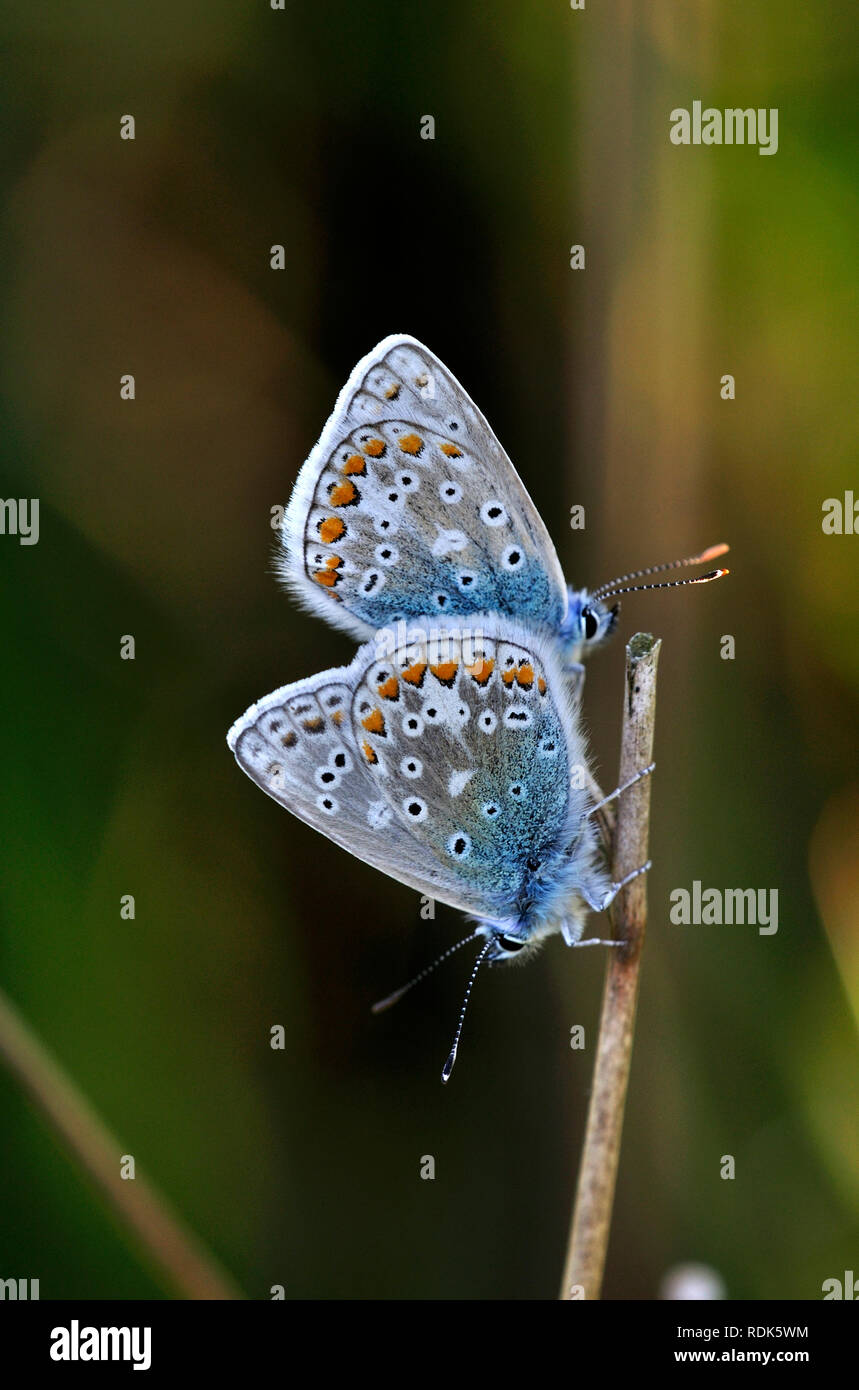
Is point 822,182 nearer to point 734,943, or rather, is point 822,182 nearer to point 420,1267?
point 734,943

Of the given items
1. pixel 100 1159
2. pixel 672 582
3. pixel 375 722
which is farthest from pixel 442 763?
Answer: pixel 100 1159

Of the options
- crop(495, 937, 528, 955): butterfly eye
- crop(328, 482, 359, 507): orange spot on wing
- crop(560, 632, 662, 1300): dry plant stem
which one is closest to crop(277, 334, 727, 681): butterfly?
crop(328, 482, 359, 507): orange spot on wing

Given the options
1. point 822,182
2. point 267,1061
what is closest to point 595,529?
point 822,182

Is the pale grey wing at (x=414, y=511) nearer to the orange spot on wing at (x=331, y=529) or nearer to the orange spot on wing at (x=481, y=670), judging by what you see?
the orange spot on wing at (x=331, y=529)

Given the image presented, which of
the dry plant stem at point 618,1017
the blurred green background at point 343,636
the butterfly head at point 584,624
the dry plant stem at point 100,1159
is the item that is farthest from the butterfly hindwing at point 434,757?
the blurred green background at point 343,636

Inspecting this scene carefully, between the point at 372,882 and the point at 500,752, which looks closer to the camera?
the point at 500,752
